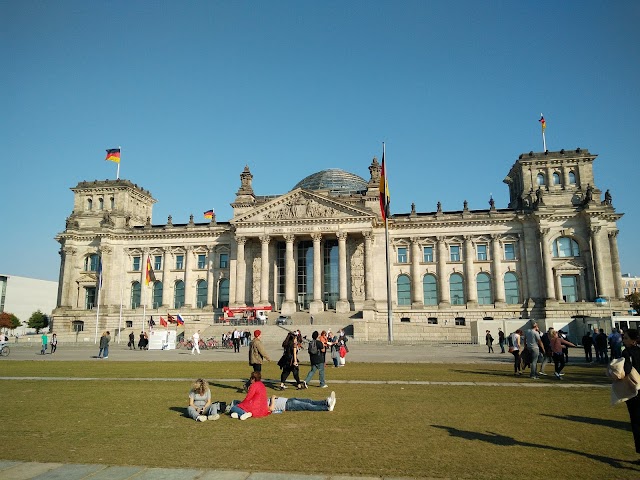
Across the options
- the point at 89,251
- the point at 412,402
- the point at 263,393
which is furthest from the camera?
the point at 89,251

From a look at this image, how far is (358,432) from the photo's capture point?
9.88 meters

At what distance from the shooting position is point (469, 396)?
14398 mm

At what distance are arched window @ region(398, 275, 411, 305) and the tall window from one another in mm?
20402

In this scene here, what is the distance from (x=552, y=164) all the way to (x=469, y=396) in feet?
200

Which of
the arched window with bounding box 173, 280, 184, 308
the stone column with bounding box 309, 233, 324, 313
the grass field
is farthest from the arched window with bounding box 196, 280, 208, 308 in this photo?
the grass field

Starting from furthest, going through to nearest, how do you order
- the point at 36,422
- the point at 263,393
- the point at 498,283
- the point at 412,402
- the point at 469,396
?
the point at 498,283
the point at 469,396
the point at 412,402
the point at 263,393
the point at 36,422

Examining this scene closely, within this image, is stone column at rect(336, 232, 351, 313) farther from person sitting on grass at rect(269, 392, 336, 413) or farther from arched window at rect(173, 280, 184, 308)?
person sitting on grass at rect(269, 392, 336, 413)

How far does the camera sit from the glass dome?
80.2 m

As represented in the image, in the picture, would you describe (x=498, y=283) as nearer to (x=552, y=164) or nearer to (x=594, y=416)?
(x=552, y=164)

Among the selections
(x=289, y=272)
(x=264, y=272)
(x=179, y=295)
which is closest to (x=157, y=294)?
(x=179, y=295)

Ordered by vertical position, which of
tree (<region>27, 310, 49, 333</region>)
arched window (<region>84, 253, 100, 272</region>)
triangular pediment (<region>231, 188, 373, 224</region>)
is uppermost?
triangular pediment (<region>231, 188, 373, 224</region>)

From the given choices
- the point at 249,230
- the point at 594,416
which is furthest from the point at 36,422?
the point at 249,230

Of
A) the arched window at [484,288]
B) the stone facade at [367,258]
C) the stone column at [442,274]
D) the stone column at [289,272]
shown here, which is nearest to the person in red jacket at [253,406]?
the stone facade at [367,258]

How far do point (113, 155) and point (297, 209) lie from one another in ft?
98.8
